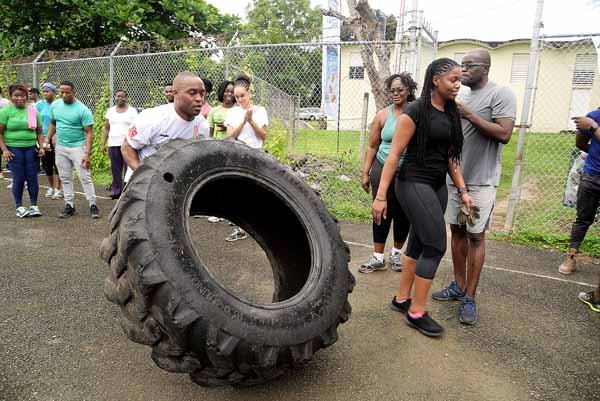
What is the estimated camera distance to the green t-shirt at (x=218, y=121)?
5125mm

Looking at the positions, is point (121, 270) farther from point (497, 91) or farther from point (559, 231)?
point (559, 231)

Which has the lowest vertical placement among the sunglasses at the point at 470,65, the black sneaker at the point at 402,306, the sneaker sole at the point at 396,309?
the sneaker sole at the point at 396,309

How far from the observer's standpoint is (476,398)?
2.35 meters

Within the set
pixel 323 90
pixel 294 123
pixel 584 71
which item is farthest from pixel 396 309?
pixel 584 71

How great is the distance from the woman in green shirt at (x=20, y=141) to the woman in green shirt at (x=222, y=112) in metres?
2.62

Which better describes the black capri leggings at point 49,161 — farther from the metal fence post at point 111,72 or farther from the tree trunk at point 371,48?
the tree trunk at point 371,48

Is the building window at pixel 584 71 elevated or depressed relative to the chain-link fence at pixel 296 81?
elevated

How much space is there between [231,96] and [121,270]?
361 centimetres

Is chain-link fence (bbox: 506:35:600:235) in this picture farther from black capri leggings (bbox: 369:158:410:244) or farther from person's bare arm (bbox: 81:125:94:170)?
person's bare arm (bbox: 81:125:94:170)

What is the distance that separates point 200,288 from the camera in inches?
77.7

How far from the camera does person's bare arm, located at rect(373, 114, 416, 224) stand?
2807 millimetres

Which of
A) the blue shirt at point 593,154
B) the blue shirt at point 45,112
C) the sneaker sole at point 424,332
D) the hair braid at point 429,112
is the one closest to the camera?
the hair braid at point 429,112

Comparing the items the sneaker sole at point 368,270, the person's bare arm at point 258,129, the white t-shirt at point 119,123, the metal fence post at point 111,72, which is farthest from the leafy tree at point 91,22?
the sneaker sole at point 368,270

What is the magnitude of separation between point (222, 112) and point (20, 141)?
2901mm
